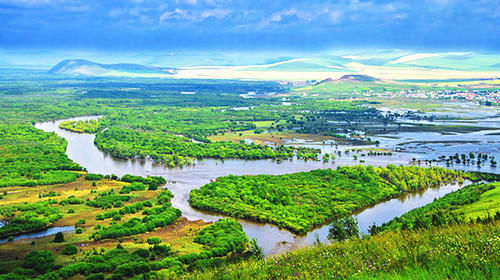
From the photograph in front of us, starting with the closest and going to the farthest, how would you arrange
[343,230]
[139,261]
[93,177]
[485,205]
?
[139,261], [343,230], [485,205], [93,177]

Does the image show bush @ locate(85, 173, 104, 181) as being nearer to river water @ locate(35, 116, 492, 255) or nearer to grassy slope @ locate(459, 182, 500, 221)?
river water @ locate(35, 116, 492, 255)

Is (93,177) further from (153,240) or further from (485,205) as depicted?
(485,205)

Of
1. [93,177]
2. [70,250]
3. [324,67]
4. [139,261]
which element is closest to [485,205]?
[139,261]

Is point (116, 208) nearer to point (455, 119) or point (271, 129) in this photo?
point (271, 129)

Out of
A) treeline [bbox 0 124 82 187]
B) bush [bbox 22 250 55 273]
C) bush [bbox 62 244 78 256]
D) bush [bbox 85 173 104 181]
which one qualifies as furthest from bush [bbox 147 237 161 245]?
treeline [bbox 0 124 82 187]

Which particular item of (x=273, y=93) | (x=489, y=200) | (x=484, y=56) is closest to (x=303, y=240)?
(x=489, y=200)
